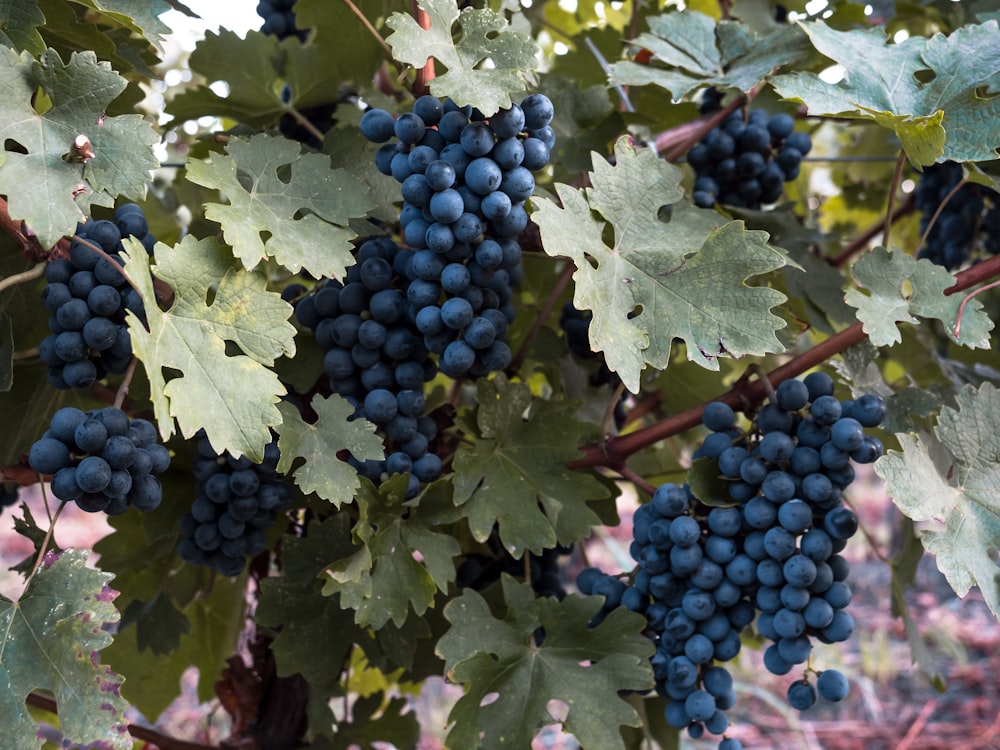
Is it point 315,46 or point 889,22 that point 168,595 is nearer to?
point 315,46

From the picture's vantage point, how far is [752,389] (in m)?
0.96

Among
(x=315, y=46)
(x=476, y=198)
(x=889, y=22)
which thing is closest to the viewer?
(x=476, y=198)

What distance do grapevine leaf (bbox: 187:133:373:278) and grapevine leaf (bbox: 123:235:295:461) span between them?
33mm

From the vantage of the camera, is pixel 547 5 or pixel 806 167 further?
pixel 806 167

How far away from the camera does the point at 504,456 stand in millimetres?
976

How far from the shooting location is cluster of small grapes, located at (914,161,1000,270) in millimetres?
1406

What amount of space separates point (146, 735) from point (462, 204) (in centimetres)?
81

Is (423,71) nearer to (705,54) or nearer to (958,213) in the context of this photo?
(705,54)

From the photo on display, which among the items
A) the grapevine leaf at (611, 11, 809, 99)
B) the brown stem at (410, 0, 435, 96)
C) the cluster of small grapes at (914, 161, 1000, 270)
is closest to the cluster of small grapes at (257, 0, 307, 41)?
the brown stem at (410, 0, 435, 96)

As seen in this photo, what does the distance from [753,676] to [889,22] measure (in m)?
2.68

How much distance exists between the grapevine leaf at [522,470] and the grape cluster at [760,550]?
89 millimetres

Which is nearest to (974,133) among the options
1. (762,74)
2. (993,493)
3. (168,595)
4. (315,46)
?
(762,74)

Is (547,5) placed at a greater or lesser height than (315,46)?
lesser

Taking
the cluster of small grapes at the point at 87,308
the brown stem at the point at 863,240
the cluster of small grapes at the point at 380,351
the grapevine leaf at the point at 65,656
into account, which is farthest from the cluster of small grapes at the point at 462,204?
the brown stem at the point at 863,240
